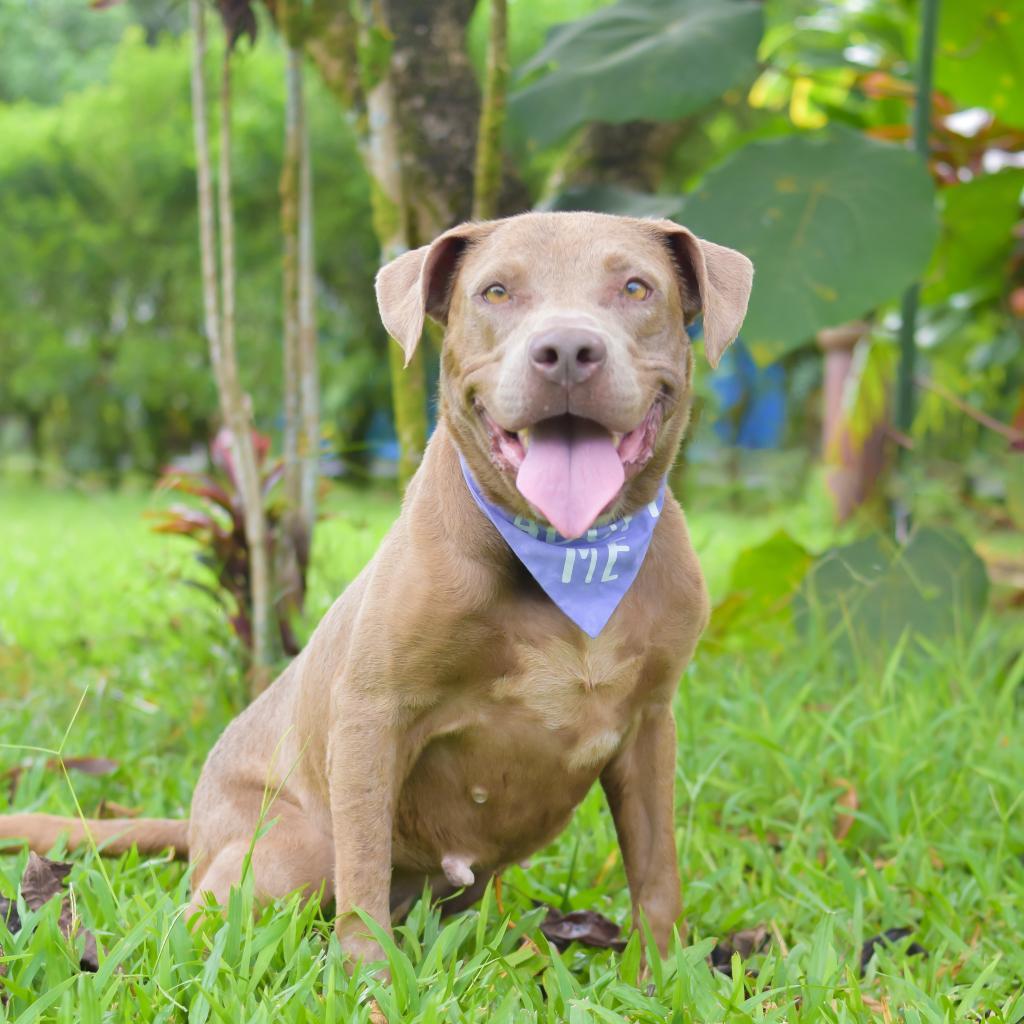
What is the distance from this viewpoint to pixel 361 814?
221cm

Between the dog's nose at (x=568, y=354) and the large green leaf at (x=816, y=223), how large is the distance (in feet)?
5.68

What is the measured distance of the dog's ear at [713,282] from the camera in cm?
225

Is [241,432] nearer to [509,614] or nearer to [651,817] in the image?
[509,614]

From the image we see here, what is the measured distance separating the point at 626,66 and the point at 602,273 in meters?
2.04

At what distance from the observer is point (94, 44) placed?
18.3m

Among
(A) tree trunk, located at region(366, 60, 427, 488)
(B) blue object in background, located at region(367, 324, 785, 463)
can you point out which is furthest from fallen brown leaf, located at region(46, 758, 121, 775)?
(B) blue object in background, located at region(367, 324, 785, 463)

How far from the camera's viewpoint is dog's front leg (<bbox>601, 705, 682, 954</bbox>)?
8.05 ft

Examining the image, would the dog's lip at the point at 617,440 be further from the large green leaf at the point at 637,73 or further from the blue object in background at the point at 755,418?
the blue object in background at the point at 755,418

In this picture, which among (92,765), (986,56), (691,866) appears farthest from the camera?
(986,56)

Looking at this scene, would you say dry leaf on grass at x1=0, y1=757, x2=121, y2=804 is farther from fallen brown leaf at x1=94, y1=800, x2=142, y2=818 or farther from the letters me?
the letters me

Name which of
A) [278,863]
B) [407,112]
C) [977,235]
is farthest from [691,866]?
[977,235]

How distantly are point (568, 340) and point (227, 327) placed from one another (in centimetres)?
172

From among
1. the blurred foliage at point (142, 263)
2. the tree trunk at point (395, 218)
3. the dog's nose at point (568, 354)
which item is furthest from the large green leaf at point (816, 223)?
the blurred foliage at point (142, 263)

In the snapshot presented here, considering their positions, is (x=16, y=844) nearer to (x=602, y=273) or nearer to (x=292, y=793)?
(x=292, y=793)
